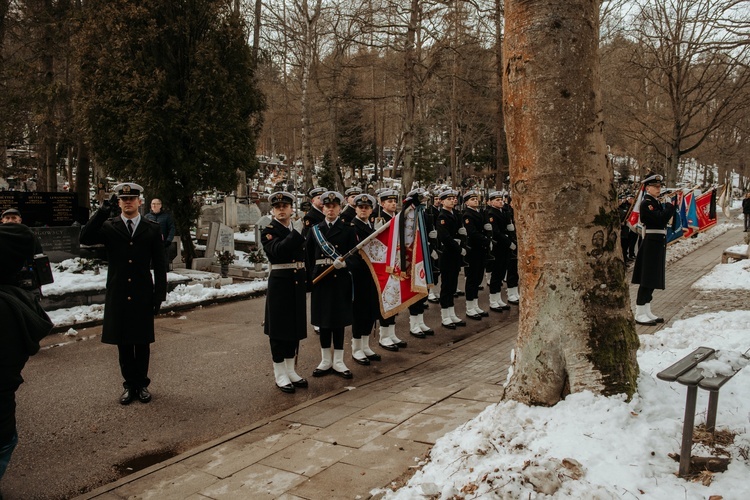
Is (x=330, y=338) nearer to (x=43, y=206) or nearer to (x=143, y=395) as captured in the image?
(x=143, y=395)

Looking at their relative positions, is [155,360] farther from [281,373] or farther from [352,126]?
[352,126]

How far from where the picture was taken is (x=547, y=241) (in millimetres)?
3762

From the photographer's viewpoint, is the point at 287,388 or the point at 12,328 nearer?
the point at 12,328

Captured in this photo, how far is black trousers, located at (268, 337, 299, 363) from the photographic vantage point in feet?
20.1

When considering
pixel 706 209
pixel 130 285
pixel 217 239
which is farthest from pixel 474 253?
pixel 706 209

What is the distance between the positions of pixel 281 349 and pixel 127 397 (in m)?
1.59

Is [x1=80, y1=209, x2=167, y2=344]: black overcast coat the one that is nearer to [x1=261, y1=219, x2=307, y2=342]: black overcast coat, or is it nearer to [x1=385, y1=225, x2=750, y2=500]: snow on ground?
[x1=261, y1=219, x2=307, y2=342]: black overcast coat

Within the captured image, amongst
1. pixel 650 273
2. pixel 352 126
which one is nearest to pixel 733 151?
pixel 352 126

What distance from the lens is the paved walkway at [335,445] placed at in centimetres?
387

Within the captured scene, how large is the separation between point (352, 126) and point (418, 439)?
36731 millimetres

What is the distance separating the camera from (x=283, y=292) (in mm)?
6117

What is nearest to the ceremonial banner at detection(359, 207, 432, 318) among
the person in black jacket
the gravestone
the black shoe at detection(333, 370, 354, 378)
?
the black shoe at detection(333, 370, 354, 378)

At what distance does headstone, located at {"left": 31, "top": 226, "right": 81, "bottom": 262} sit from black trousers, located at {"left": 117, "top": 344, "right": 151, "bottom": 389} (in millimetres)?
7544

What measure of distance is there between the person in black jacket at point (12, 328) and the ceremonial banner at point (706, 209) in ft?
50.4
